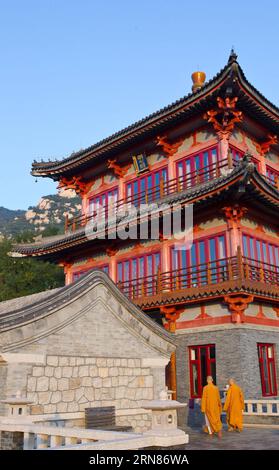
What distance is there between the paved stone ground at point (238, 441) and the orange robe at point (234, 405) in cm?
27

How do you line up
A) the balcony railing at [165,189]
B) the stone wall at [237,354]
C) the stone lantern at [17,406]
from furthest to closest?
the balcony railing at [165,189] < the stone wall at [237,354] < the stone lantern at [17,406]

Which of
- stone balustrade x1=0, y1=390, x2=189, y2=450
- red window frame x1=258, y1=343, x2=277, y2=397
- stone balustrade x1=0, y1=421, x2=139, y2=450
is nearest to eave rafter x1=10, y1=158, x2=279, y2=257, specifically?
red window frame x1=258, y1=343, x2=277, y2=397

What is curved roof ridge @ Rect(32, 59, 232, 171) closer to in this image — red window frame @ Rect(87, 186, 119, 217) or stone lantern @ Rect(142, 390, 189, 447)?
red window frame @ Rect(87, 186, 119, 217)

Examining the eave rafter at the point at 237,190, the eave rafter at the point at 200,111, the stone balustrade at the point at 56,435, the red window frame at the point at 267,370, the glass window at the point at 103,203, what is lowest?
the stone balustrade at the point at 56,435

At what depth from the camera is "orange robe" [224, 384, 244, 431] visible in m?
12.0

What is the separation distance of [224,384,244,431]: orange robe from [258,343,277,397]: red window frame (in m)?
4.44

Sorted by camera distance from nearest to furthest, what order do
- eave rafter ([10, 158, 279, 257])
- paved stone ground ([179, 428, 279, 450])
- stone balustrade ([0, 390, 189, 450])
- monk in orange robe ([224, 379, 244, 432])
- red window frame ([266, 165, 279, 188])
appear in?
stone balustrade ([0, 390, 189, 450]), paved stone ground ([179, 428, 279, 450]), monk in orange robe ([224, 379, 244, 432]), eave rafter ([10, 158, 279, 257]), red window frame ([266, 165, 279, 188])

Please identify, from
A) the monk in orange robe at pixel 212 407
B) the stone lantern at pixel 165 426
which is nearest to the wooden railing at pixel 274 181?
the monk in orange robe at pixel 212 407

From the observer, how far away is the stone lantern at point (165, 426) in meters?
6.05

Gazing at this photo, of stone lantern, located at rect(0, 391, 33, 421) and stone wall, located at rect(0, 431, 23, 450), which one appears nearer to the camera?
stone wall, located at rect(0, 431, 23, 450)

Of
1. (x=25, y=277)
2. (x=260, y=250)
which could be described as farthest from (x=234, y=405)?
(x=25, y=277)

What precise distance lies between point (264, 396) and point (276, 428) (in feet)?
10.4

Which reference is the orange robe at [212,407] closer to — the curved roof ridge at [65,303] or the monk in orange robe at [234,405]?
the monk in orange robe at [234,405]

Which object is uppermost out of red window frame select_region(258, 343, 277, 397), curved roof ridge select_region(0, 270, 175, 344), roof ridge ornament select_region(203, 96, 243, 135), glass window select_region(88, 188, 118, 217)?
roof ridge ornament select_region(203, 96, 243, 135)
